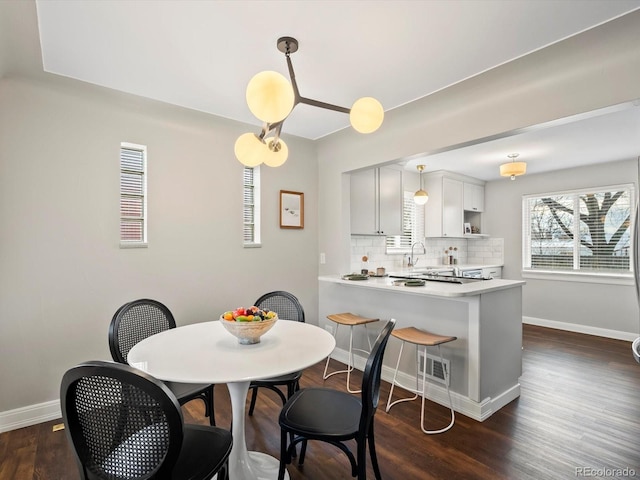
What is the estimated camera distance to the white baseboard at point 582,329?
4.43 metres

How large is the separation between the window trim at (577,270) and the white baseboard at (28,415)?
6044mm

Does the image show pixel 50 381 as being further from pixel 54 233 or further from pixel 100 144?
pixel 100 144

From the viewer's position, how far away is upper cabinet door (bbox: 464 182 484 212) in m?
5.63

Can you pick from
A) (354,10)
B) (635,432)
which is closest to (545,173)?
(635,432)

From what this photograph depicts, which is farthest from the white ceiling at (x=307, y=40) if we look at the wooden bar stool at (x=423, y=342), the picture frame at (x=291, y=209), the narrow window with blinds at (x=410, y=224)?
the narrow window with blinds at (x=410, y=224)

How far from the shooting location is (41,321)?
239cm

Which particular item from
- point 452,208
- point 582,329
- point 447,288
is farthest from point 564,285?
point 447,288

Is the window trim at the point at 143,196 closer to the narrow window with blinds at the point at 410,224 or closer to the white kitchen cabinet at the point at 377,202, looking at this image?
the white kitchen cabinet at the point at 377,202

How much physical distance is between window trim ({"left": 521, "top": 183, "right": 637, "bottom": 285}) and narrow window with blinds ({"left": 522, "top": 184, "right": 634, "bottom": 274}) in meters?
0.01

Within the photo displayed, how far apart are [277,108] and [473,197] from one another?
524 cm

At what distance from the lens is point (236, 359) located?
155 centimetres

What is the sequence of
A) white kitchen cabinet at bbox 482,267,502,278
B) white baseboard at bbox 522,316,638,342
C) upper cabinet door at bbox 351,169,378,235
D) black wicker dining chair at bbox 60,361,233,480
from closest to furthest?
1. black wicker dining chair at bbox 60,361,233,480
2. upper cabinet door at bbox 351,169,378,235
3. white baseboard at bbox 522,316,638,342
4. white kitchen cabinet at bbox 482,267,502,278

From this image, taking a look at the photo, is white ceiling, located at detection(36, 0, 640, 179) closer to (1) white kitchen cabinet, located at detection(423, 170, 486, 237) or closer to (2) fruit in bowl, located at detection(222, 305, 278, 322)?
(2) fruit in bowl, located at detection(222, 305, 278, 322)

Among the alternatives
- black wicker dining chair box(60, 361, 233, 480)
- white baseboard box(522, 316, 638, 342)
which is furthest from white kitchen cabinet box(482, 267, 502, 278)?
black wicker dining chair box(60, 361, 233, 480)
